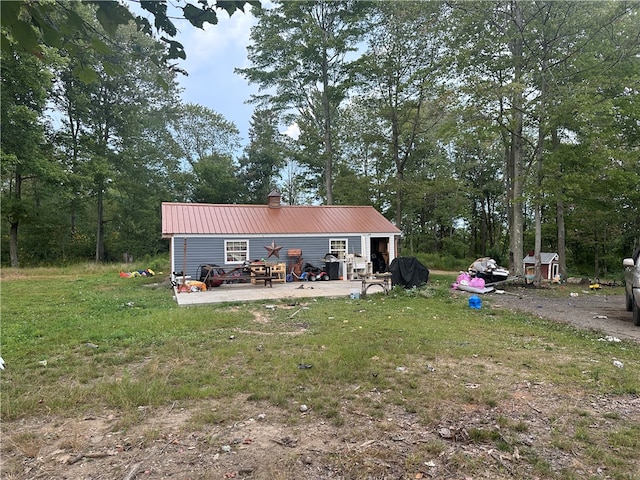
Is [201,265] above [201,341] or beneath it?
above

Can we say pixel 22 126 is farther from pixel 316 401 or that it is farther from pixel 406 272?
pixel 316 401

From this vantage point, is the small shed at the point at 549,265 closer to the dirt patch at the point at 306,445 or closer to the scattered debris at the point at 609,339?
the scattered debris at the point at 609,339

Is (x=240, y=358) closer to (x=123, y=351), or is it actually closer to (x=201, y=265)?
(x=123, y=351)

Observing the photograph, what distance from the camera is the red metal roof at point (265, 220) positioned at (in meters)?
13.9

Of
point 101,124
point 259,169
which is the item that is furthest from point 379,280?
point 101,124

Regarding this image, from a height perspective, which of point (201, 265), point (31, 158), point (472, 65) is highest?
point (472, 65)

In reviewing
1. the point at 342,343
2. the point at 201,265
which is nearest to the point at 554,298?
the point at 342,343

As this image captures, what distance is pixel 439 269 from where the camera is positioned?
2231cm

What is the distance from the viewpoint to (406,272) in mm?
11250

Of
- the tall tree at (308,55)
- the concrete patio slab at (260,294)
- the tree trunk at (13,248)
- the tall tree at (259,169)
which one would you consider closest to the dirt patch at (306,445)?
the concrete patio slab at (260,294)

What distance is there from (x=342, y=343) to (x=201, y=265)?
31.5 ft

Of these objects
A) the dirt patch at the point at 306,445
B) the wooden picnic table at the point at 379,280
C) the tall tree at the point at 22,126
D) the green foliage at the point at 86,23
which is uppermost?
the tall tree at the point at 22,126

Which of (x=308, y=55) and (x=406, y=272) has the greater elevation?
(x=308, y=55)

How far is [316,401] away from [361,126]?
857 inches
